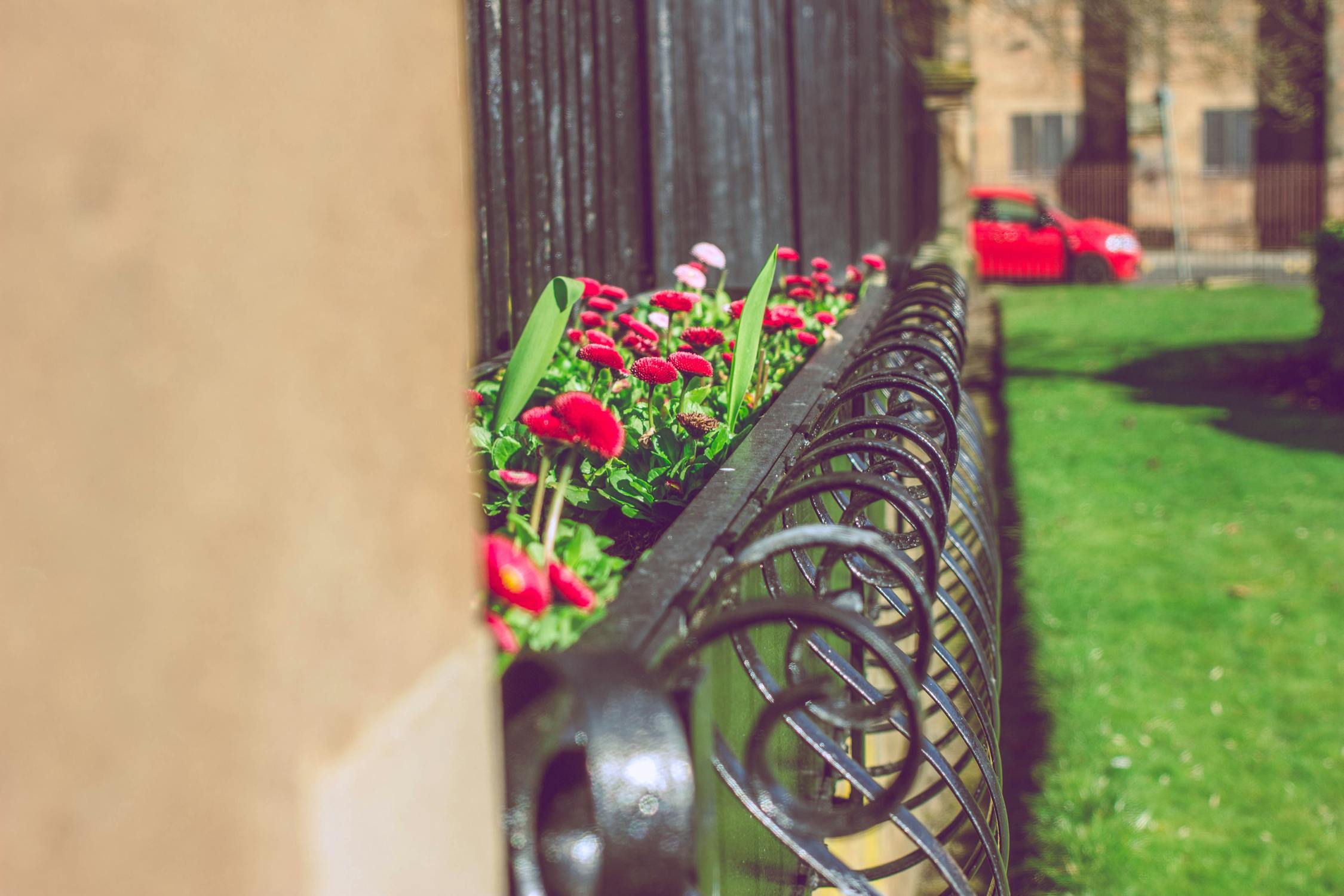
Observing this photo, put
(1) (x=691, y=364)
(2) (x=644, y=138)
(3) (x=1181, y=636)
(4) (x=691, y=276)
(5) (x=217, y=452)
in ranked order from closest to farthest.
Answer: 1. (5) (x=217, y=452)
2. (1) (x=691, y=364)
3. (4) (x=691, y=276)
4. (2) (x=644, y=138)
5. (3) (x=1181, y=636)

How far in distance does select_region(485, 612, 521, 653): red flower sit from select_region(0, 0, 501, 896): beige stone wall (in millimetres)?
338

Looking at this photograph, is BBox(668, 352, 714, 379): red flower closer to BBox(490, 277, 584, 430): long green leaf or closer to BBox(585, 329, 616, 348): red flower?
BBox(585, 329, 616, 348): red flower

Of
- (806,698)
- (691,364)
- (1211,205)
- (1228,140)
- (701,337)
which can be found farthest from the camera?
(1228,140)

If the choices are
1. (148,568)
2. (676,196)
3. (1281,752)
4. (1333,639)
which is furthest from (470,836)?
(1333,639)

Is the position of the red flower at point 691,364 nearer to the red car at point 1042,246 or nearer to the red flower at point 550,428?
the red flower at point 550,428

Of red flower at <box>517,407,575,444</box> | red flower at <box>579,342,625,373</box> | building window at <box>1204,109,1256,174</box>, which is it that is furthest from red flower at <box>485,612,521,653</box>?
building window at <box>1204,109,1256,174</box>

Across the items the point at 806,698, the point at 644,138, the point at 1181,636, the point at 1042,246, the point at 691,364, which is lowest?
the point at 1181,636

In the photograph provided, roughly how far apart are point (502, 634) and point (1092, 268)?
22.9 meters

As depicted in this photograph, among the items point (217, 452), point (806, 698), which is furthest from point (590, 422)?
point (217, 452)

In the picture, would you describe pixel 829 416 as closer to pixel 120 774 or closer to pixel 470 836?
pixel 470 836

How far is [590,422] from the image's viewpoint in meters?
1.44

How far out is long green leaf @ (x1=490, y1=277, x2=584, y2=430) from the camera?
75.5 inches

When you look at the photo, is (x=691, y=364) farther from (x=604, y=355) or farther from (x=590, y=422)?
(x=590, y=422)

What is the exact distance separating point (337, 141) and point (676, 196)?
3.74 m
